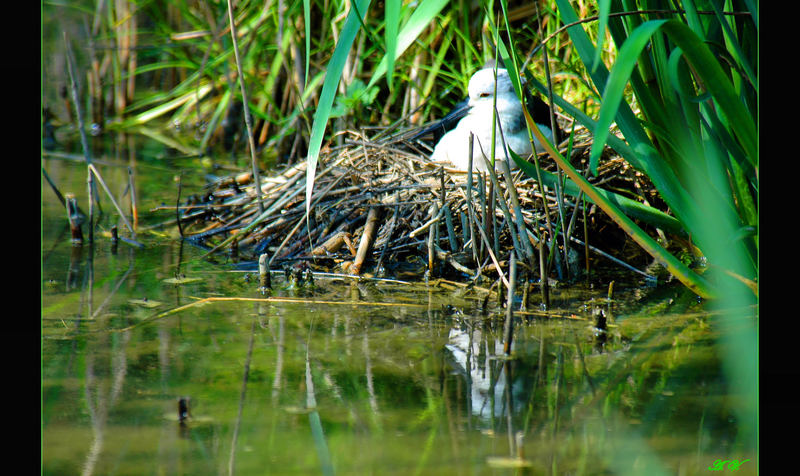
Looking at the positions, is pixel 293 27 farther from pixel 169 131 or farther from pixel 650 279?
pixel 650 279

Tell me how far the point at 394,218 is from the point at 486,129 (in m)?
0.60

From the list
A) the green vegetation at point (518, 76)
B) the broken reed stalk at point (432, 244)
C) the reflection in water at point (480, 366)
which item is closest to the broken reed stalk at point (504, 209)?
the green vegetation at point (518, 76)

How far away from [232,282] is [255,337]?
1.89ft

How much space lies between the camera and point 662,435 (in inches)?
66.7

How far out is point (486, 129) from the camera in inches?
131

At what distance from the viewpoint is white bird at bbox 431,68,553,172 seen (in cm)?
331

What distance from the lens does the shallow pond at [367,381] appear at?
64.1 inches

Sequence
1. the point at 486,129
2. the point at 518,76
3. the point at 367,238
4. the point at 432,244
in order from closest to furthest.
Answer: the point at 518,76 < the point at 432,244 < the point at 367,238 < the point at 486,129

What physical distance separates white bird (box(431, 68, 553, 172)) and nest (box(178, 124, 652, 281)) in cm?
8

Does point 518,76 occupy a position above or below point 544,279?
above

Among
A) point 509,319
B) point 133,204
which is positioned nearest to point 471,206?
point 509,319

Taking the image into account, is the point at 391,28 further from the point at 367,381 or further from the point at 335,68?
the point at 367,381

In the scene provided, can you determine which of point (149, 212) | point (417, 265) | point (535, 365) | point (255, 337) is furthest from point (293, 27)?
point (535, 365)

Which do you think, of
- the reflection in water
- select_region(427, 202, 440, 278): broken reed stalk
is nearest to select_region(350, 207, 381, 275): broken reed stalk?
select_region(427, 202, 440, 278): broken reed stalk
